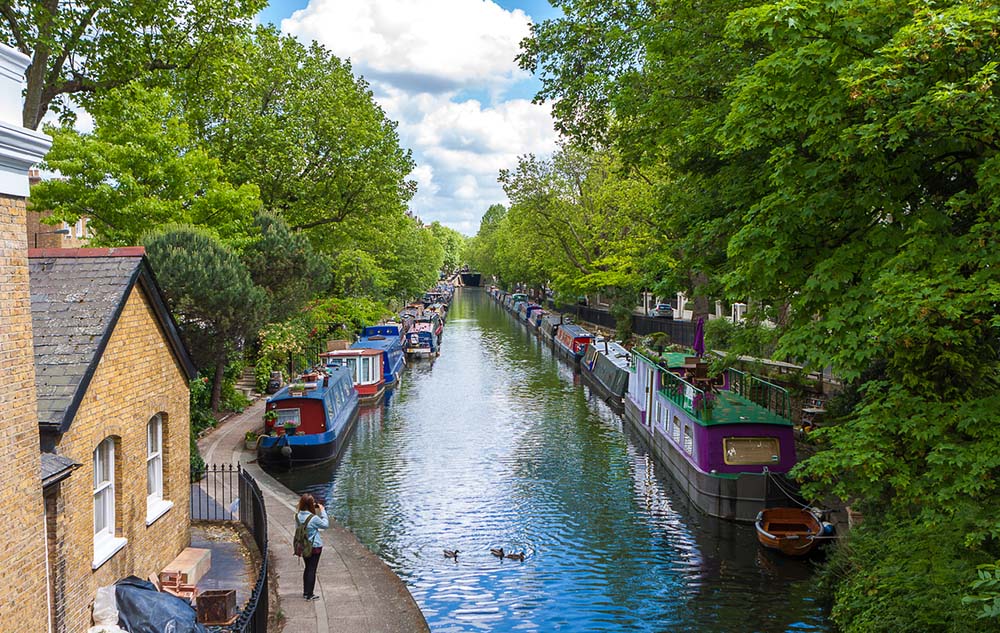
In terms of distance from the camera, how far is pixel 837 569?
623 inches

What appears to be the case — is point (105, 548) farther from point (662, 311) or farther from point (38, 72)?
point (662, 311)

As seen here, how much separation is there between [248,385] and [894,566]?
29.3m

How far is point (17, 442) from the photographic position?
25.2 ft

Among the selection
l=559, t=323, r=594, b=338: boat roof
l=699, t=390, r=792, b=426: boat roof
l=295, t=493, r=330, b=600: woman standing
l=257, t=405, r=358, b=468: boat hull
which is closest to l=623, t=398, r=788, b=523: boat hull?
l=699, t=390, r=792, b=426: boat roof

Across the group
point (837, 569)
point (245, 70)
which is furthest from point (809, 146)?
point (245, 70)

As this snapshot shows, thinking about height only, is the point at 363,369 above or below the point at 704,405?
below

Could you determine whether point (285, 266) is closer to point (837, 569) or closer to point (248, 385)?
point (248, 385)

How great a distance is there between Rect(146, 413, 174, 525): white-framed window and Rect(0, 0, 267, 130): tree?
7.10 metres

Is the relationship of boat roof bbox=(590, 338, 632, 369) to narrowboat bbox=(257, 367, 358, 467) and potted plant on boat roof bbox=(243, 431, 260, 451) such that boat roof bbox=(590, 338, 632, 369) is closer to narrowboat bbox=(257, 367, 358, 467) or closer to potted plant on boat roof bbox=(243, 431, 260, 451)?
narrowboat bbox=(257, 367, 358, 467)

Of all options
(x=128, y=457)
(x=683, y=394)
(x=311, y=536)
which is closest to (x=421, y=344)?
(x=683, y=394)

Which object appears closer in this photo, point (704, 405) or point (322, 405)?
point (704, 405)

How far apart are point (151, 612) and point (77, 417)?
272 cm

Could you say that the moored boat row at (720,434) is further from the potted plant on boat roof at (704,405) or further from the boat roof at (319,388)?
the boat roof at (319,388)

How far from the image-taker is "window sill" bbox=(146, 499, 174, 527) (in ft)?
41.5
